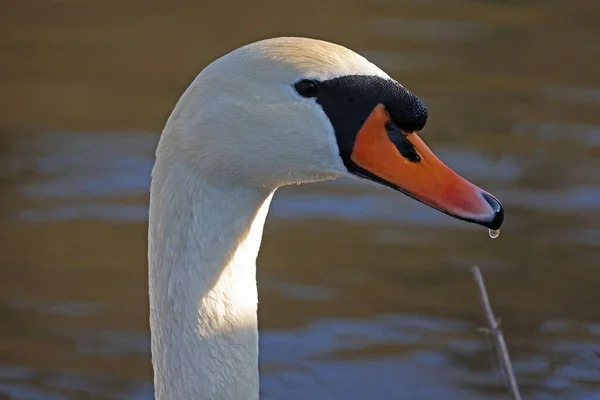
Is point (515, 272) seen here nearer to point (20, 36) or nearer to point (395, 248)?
point (395, 248)

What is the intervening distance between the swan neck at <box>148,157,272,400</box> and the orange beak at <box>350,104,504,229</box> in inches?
12.1

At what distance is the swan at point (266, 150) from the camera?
3.12m

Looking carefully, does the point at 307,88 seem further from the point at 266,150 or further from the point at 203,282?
the point at 203,282

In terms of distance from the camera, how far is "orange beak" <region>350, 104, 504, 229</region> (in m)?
3.12

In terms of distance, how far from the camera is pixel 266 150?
315 cm

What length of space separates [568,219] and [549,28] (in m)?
3.89

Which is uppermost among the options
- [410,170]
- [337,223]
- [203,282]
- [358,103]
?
[337,223]

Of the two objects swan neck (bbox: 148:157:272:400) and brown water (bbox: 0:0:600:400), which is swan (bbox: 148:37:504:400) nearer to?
swan neck (bbox: 148:157:272:400)

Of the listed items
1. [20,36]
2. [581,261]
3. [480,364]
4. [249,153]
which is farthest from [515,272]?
[20,36]

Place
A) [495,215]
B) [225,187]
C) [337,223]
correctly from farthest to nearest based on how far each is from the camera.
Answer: [337,223], [225,187], [495,215]

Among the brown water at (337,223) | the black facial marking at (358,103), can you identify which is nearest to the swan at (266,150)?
the black facial marking at (358,103)

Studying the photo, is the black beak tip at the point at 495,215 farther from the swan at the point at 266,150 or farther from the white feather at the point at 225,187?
the white feather at the point at 225,187

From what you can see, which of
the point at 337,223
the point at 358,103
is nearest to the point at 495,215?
the point at 358,103

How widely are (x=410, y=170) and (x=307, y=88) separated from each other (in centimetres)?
32
